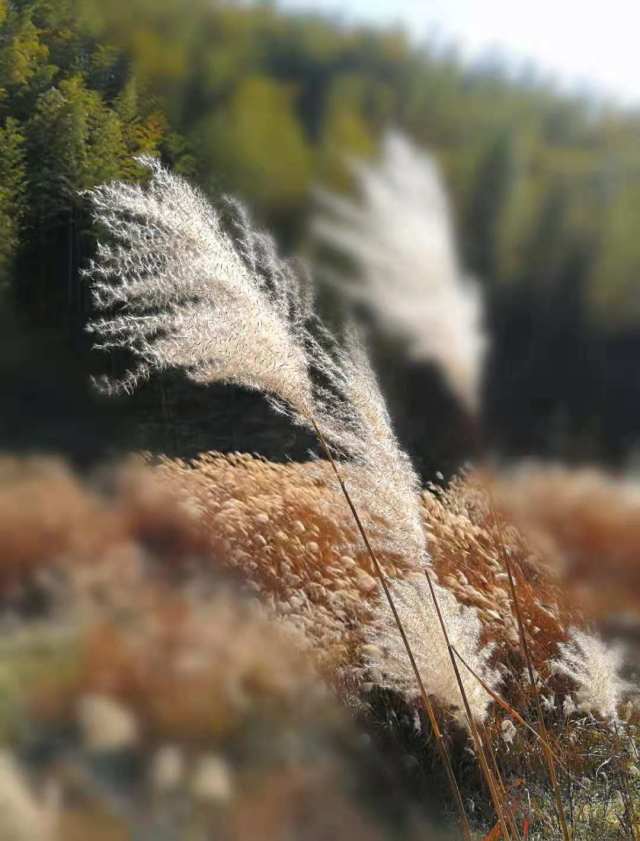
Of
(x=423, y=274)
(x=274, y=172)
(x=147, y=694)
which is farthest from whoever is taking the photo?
(x=274, y=172)

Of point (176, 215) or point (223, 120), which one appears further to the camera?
point (223, 120)

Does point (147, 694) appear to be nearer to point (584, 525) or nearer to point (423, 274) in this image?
point (584, 525)

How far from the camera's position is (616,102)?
1.94m

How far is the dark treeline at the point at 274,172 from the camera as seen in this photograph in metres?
1.58

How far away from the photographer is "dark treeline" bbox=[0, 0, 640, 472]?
1584 millimetres

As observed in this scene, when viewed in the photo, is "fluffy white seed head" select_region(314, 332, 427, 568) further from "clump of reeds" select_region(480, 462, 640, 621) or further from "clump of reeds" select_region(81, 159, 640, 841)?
"clump of reeds" select_region(480, 462, 640, 621)

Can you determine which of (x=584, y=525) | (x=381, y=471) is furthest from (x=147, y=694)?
(x=381, y=471)

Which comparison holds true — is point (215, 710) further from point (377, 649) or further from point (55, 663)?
point (377, 649)

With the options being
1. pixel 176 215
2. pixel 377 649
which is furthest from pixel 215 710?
pixel 176 215

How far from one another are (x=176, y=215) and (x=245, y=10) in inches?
43.7

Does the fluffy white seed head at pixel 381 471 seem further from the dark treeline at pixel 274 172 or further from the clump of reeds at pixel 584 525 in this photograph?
the dark treeline at pixel 274 172

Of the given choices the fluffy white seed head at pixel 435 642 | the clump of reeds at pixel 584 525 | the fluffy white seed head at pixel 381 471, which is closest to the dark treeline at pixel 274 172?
the clump of reeds at pixel 584 525

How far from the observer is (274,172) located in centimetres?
164

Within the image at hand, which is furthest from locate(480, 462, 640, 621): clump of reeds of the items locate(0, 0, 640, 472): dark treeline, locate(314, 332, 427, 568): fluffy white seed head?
locate(314, 332, 427, 568): fluffy white seed head
